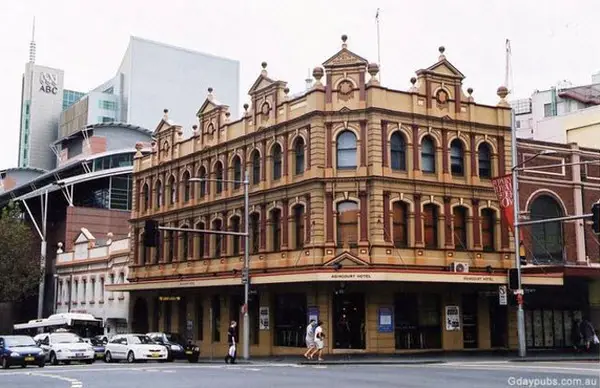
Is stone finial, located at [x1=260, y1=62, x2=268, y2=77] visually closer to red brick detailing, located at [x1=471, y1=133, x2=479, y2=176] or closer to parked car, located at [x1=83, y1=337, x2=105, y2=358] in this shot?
red brick detailing, located at [x1=471, y1=133, x2=479, y2=176]

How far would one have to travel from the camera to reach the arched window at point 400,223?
38031 mm

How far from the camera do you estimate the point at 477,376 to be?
2217 centimetres

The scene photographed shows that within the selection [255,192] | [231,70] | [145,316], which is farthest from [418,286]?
[231,70]

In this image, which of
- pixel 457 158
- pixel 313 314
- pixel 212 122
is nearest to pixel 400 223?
pixel 457 158

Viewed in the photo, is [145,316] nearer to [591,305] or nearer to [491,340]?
[491,340]

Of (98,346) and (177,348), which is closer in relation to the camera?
(177,348)

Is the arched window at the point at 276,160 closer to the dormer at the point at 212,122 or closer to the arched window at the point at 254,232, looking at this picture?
the arched window at the point at 254,232

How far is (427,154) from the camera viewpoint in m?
39.7

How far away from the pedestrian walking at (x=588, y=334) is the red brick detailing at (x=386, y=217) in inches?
474

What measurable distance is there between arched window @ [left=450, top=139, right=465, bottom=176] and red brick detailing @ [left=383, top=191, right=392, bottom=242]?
4.48 m

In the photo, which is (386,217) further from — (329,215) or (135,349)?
(135,349)

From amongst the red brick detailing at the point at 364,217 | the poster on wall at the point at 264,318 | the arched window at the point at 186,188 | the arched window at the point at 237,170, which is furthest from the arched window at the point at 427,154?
the arched window at the point at 186,188

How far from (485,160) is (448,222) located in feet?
13.9

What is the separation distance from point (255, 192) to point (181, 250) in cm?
912
